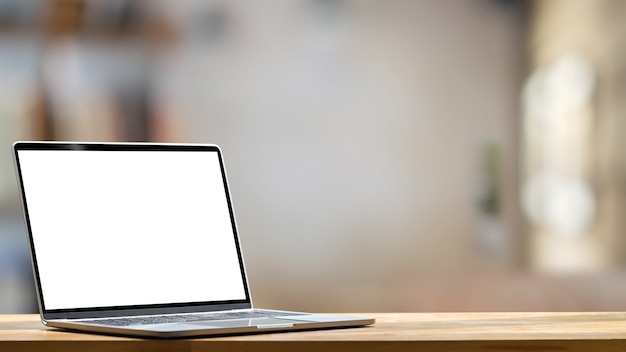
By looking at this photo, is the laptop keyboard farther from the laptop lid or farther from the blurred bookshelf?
the blurred bookshelf

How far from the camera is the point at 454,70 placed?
3127 mm

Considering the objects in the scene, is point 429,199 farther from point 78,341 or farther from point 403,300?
point 78,341

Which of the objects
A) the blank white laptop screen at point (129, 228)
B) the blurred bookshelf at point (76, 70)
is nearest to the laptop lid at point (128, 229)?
the blank white laptop screen at point (129, 228)

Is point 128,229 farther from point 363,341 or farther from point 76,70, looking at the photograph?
point 76,70

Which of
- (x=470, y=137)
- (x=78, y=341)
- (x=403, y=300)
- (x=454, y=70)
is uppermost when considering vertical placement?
(x=454, y=70)

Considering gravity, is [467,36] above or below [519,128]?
above

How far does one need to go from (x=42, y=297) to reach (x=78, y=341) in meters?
0.11

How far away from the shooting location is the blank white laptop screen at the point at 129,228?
648 millimetres

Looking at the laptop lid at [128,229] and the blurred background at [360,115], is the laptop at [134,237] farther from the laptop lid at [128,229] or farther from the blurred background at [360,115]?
the blurred background at [360,115]

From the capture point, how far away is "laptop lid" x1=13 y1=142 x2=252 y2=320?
65 cm

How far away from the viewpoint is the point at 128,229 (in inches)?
26.9

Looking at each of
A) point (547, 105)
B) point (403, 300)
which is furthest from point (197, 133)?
point (547, 105)

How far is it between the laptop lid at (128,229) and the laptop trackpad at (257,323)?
0.09 meters

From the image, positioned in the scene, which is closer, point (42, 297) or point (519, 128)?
point (42, 297)
